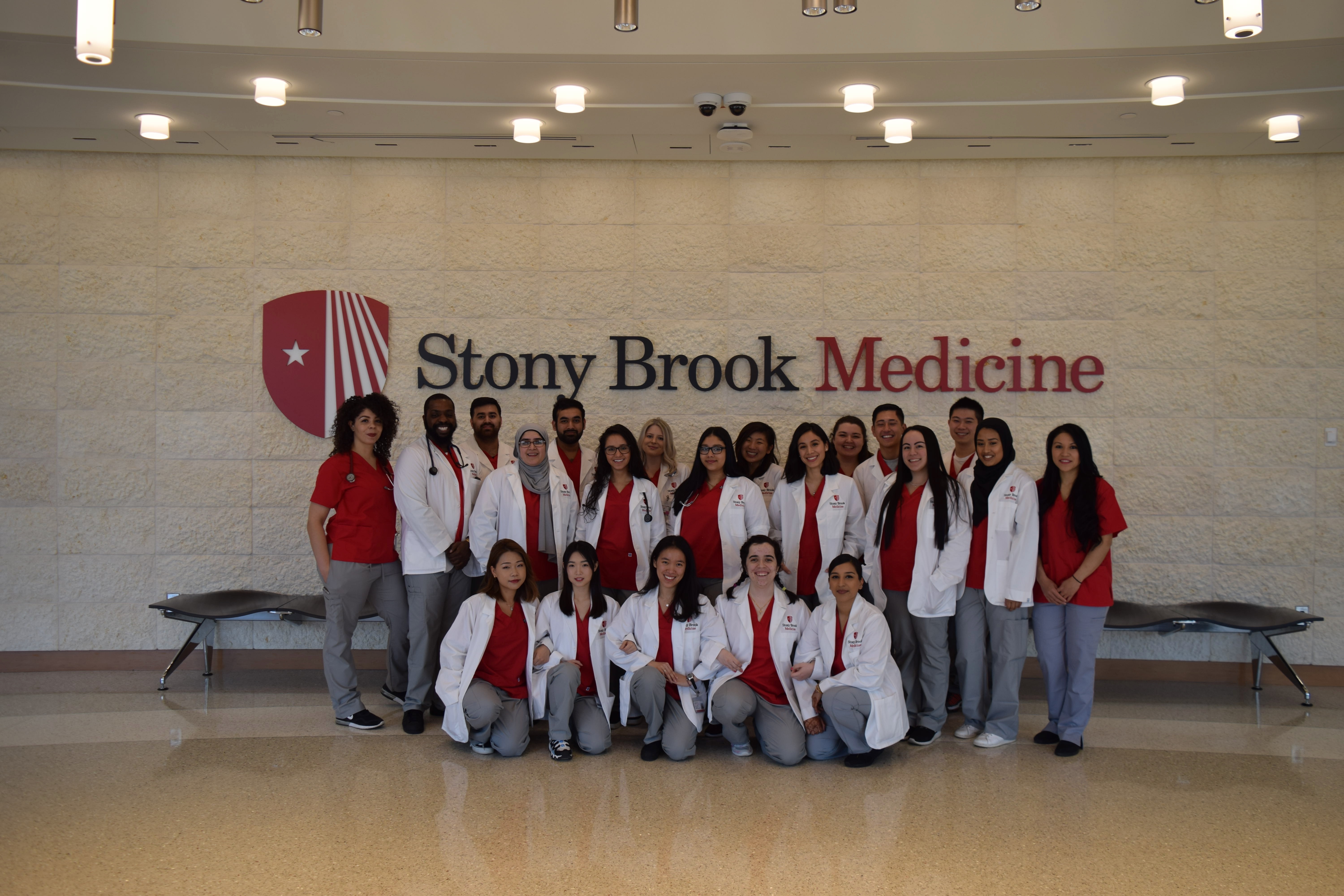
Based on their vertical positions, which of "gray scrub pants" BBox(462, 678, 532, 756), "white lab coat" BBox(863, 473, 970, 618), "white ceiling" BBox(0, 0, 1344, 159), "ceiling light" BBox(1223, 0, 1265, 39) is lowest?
"gray scrub pants" BBox(462, 678, 532, 756)

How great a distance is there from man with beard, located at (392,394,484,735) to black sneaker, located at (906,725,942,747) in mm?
2502

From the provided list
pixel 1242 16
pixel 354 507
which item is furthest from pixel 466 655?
pixel 1242 16

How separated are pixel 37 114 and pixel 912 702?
606 cm

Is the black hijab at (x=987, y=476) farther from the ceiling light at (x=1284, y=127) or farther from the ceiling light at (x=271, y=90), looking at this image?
the ceiling light at (x=271, y=90)

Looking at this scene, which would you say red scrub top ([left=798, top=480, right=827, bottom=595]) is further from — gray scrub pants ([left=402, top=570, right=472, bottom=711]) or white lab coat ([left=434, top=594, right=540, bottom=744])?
gray scrub pants ([left=402, top=570, right=472, bottom=711])

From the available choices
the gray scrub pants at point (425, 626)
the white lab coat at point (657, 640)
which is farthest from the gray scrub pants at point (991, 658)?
the gray scrub pants at point (425, 626)

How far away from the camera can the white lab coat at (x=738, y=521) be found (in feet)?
17.4

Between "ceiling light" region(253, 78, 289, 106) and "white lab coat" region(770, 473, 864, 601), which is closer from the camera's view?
"ceiling light" region(253, 78, 289, 106)

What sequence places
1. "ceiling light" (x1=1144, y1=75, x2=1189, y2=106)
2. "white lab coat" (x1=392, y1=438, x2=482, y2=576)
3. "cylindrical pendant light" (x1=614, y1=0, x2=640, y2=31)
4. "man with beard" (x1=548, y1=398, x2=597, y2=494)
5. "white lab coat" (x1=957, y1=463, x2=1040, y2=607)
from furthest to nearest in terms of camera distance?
"man with beard" (x1=548, y1=398, x2=597, y2=494)
"white lab coat" (x1=392, y1=438, x2=482, y2=576)
"ceiling light" (x1=1144, y1=75, x2=1189, y2=106)
"white lab coat" (x1=957, y1=463, x2=1040, y2=607)
"cylindrical pendant light" (x1=614, y1=0, x2=640, y2=31)

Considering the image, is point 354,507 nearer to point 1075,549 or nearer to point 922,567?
point 922,567

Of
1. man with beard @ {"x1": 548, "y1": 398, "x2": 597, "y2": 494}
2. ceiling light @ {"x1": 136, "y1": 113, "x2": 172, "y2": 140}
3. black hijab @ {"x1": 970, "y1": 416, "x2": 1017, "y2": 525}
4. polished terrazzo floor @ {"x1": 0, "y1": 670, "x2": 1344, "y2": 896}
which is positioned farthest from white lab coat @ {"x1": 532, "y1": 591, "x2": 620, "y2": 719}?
ceiling light @ {"x1": 136, "y1": 113, "x2": 172, "y2": 140}

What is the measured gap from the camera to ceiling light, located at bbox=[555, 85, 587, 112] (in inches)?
207

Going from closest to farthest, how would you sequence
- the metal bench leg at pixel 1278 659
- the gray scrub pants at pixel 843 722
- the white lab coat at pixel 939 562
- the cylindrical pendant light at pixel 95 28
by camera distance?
1. the cylindrical pendant light at pixel 95 28
2. the gray scrub pants at pixel 843 722
3. the white lab coat at pixel 939 562
4. the metal bench leg at pixel 1278 659

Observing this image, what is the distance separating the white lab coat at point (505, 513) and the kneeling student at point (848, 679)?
60.5 inches
